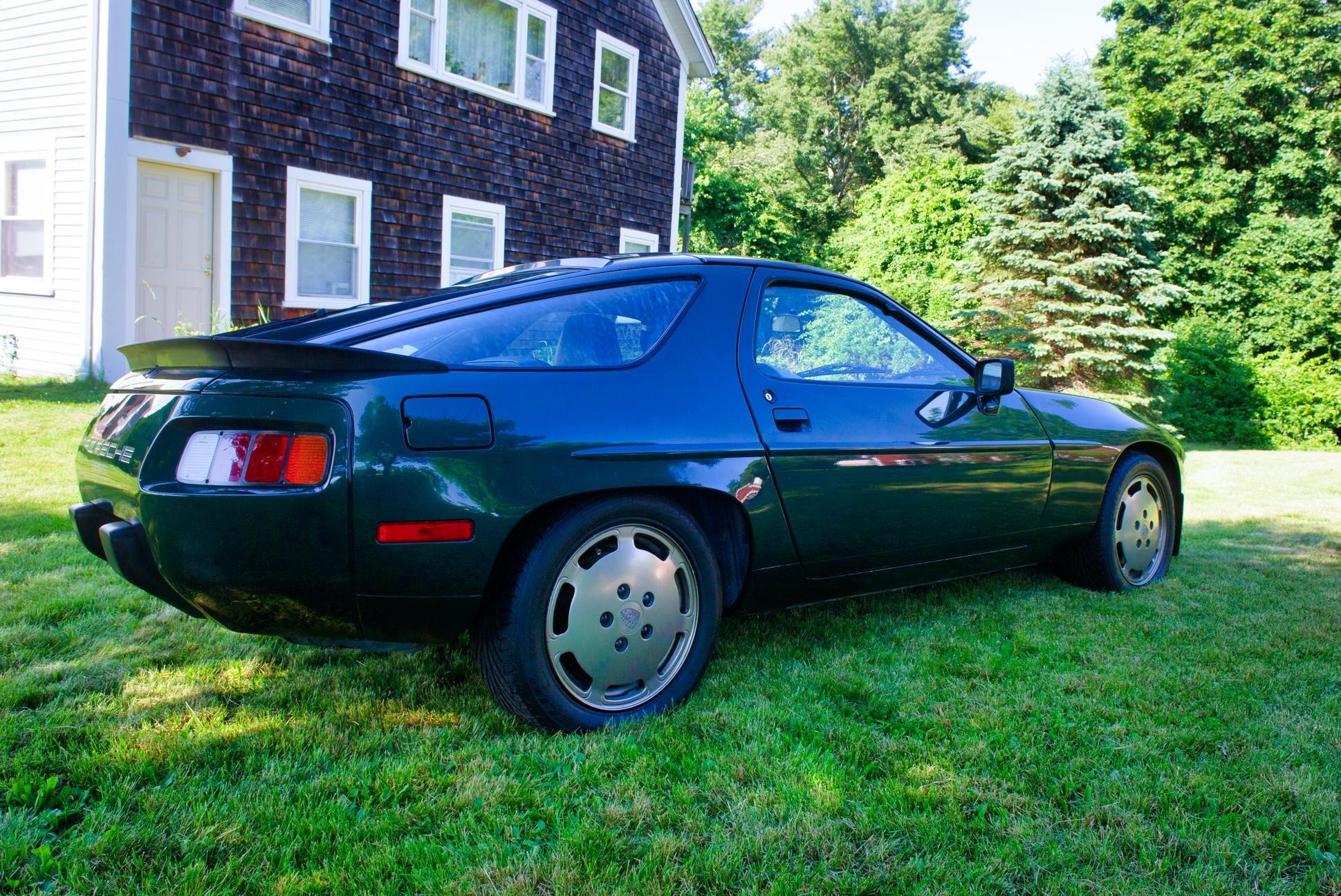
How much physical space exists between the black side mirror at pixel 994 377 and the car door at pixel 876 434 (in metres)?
0.06

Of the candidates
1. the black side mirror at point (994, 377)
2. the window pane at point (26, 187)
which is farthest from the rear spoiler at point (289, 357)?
the window pane at point (26, 187)

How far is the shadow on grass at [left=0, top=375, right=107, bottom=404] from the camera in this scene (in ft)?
27.4

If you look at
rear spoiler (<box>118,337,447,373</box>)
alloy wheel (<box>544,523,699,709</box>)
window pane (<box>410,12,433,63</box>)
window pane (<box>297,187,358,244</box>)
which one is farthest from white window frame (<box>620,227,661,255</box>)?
rear spoiler (<box>118,337,447,373</box>)

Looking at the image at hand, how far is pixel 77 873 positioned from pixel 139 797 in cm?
30

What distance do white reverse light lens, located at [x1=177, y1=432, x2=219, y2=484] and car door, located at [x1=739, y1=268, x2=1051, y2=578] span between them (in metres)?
1.56

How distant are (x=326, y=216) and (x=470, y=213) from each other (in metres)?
2.09

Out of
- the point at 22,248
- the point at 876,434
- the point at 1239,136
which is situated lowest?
the point at 876,434

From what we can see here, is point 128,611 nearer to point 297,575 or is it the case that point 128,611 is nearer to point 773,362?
A: point 297,575

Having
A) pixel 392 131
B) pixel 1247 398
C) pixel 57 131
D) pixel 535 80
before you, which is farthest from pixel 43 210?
pixel 1247 398

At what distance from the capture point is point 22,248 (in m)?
9.98

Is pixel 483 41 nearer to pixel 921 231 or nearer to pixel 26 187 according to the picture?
pixel 26 187

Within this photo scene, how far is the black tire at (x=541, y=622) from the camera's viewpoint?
96.0 inches

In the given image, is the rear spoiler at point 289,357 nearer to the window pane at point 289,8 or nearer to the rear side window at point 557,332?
the rear side window at point 557,332

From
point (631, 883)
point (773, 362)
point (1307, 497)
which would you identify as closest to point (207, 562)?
point (631, 883)
